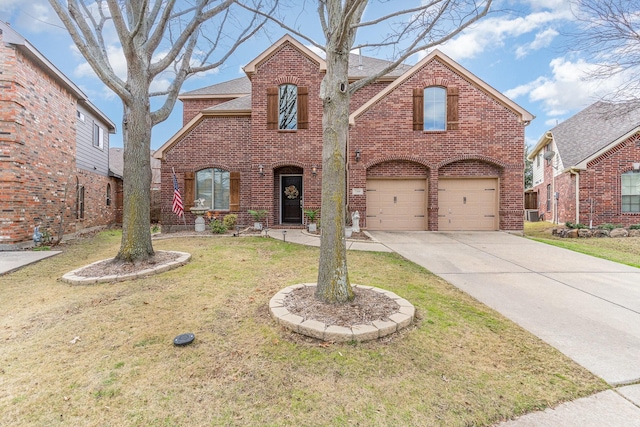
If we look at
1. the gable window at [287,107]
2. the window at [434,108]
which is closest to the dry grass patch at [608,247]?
the window at [434,108]

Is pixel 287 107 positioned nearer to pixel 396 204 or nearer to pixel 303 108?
pixel 303 108

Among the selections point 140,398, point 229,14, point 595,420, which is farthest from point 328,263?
point 229,14

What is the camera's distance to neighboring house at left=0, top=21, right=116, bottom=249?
804 centimetres

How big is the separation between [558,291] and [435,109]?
838 cm

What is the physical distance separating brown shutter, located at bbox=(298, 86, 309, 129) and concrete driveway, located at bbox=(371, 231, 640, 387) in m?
5.64

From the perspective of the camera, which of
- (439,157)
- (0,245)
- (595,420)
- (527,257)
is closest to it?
(595,420)

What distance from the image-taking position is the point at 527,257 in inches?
272

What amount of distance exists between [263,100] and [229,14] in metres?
3.96

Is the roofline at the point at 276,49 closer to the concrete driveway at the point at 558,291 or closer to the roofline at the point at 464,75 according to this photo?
the roofline at the point at 464,75

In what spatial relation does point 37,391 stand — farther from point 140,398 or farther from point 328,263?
point 328,263

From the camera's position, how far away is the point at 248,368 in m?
2.46

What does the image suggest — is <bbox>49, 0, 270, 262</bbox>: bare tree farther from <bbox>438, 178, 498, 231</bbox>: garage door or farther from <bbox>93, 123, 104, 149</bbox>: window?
<bbox>93, 123, 104, 149</bbox>: window

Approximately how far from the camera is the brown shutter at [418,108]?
11047 millimetres

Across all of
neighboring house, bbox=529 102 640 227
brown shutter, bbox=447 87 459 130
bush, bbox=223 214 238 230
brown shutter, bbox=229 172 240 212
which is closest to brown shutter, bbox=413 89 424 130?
brown shutter, bbox=447 87 459 130
